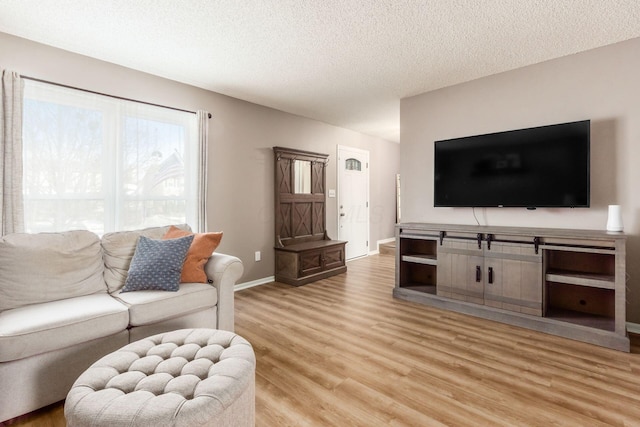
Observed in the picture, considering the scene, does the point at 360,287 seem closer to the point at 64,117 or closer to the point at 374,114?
the point at 374,114

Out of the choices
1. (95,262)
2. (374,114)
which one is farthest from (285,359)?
(374,114)

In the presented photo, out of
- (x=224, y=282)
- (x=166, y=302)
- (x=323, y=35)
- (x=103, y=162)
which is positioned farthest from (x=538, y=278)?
(x=103, y=162)

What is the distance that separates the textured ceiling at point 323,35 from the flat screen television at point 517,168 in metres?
0.78

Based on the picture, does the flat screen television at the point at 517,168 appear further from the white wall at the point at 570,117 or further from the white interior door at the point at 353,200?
the white interior door at the point at 353,200

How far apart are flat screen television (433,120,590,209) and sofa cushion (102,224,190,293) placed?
3.33m

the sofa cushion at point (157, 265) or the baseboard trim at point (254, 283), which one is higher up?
the sofa cushion at point (157, 265)

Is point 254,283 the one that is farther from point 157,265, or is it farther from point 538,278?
point 538,278

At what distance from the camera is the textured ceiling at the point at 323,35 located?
230 centimetres

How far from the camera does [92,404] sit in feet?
3.79

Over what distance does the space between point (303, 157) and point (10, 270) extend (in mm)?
3772

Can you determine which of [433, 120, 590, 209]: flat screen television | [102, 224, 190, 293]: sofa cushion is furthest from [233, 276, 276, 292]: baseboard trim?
[433, 120, 590, 209]: flat screen television

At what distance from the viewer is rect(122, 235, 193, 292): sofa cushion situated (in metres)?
2.36

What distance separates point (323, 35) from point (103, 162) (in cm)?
244

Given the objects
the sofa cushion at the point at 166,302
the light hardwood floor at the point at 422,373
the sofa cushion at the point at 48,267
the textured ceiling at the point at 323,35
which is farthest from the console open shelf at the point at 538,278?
the sofa cushion at the point at 48,267
